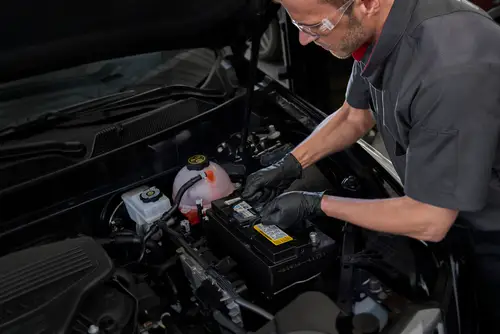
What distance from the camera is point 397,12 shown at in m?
1.24

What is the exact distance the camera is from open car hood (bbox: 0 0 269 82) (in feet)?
4.16

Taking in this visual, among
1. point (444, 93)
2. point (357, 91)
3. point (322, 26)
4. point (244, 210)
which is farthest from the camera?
point (357, 91)

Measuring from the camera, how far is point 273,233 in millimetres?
1419

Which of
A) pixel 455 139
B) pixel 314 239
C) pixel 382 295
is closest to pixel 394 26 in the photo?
pixel 455 139

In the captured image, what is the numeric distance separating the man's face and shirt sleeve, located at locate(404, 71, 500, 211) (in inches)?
8.0

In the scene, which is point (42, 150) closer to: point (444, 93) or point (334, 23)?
point (334, 23)

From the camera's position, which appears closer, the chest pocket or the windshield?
the chest pocket

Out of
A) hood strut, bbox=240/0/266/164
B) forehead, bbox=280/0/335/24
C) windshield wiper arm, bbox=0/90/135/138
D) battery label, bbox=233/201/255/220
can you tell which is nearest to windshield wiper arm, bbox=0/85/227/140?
windshield wiper arm, bbox=0/90/135/138

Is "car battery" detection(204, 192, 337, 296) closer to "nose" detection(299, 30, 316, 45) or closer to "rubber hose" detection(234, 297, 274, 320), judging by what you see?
"rubber hose" detection(234, 297, 274, 320)

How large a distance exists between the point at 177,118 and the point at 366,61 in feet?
2.42

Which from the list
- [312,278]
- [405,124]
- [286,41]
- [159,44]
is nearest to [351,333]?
[312,278]

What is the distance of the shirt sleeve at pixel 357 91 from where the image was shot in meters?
1.61

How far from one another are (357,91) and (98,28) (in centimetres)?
75

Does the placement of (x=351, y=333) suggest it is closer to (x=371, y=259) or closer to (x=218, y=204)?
(x=371, y=259)
